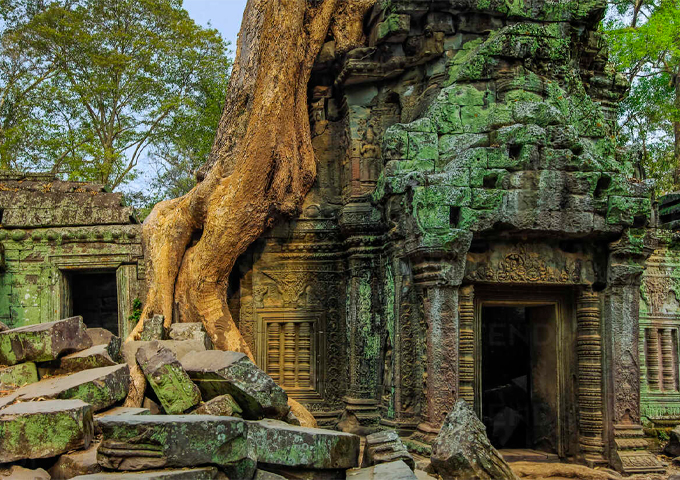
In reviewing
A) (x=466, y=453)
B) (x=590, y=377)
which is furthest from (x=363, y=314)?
(x=466, y=453)

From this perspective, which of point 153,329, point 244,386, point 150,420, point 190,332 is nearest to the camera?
point 150,420

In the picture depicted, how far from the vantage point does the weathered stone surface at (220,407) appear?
5.75 metres

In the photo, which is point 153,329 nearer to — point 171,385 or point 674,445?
point 171,385

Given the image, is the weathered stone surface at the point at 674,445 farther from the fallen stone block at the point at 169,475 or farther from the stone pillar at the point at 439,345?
the fallen stone block at the point at 169,475

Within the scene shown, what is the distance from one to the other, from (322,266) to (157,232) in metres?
2.12

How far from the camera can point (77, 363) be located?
6.14 metres

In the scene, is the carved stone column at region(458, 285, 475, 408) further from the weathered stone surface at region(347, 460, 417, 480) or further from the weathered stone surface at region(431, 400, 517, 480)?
the weathered stone surface at region(347, 460, 417, 480)

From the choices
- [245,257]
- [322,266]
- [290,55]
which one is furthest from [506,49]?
[245,257]

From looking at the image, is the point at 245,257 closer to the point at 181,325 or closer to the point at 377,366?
the point at 181,325

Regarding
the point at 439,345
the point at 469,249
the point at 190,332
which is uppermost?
the point at 469,249

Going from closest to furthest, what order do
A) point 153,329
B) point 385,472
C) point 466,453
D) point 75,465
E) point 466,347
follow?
point 75,465 < point 385,472 < point 466,453 < point 466,347 < point 153,329

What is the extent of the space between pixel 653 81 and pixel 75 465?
15.7 meters

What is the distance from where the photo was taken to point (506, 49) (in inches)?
305

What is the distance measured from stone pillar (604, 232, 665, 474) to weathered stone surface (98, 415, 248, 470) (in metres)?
4.46
